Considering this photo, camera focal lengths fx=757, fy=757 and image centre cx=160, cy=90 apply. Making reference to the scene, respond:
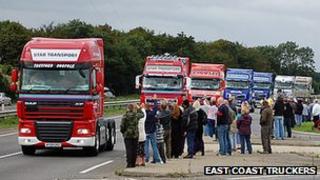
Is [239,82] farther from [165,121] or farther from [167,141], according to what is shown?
[165,121]

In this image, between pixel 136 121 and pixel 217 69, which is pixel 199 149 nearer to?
pixel 136 121

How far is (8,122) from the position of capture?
44.6 m

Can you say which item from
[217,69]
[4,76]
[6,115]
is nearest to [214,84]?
[217,69]

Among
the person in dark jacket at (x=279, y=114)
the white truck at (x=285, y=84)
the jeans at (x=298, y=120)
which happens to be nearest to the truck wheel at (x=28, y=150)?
the person in dark jacket at (x=279, y=114)

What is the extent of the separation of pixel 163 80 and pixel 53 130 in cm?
1475

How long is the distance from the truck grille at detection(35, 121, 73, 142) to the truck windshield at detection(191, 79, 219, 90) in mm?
A: 28650

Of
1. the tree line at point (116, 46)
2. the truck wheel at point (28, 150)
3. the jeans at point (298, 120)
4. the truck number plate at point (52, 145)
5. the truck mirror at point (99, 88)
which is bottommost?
the jeans at point (298, 120)

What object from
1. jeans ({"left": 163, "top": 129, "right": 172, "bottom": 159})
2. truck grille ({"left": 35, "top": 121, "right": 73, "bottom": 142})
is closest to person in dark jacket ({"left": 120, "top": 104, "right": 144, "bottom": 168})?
jeans ({"left": 163, "top": 129, "right": 172, "bottom": 159})

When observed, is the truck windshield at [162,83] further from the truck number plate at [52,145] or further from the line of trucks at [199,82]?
the truck number plate at [52,145]

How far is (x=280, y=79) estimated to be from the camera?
85.7 metres

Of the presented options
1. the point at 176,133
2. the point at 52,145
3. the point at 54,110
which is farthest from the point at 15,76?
the point at 176,133

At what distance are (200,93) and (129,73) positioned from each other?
5159 centimetres

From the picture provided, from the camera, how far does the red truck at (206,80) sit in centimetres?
5214

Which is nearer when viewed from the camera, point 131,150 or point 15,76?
point 131,150
